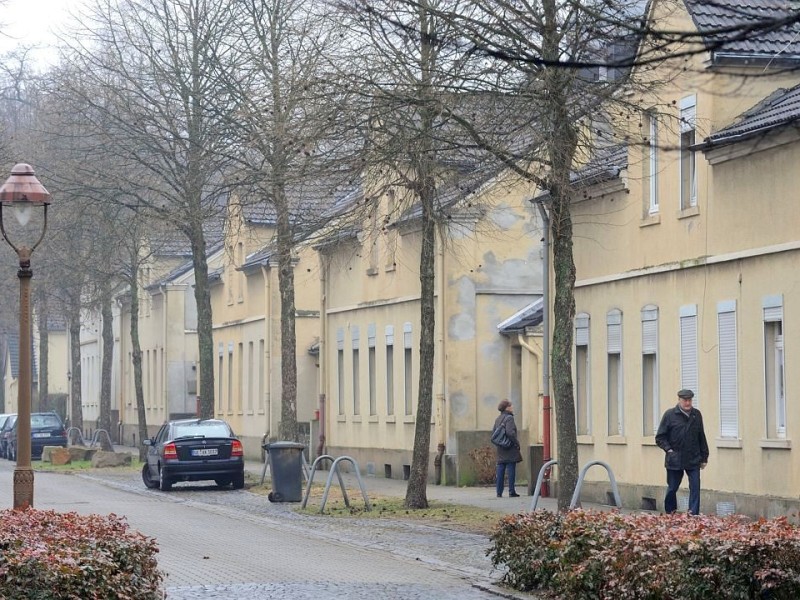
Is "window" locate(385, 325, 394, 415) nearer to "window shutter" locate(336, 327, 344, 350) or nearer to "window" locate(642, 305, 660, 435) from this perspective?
"window shutter" locate(336, 327, 344, 350)

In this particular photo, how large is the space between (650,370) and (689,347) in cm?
187

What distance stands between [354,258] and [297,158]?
50.1ft

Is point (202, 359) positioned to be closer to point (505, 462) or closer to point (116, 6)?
point (116, 6)

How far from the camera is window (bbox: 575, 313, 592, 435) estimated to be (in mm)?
27312

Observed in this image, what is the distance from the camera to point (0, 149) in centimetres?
3153

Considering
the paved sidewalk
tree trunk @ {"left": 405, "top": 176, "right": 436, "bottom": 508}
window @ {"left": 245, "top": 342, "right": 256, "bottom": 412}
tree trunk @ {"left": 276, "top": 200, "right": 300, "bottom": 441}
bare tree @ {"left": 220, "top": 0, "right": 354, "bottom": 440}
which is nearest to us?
bare tree @ {"left": 220, "top": 0, "right": 354, "bottom": 440}

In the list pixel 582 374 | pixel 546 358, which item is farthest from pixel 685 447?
pixel 546 358

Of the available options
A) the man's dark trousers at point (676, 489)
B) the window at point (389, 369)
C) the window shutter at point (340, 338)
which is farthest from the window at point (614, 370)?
the window shutter at point (340, 338)

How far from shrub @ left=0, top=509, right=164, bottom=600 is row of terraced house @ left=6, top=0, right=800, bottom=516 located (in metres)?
4.95

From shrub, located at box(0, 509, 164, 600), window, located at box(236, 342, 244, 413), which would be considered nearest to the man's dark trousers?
shrub, located at box(0, 509, 164, 600)

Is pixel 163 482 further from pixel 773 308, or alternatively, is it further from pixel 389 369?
pixel 773 308

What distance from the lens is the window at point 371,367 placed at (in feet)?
128

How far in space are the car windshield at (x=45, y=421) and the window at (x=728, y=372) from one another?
3628cm

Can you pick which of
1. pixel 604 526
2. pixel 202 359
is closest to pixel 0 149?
pixel 202 359
